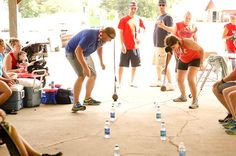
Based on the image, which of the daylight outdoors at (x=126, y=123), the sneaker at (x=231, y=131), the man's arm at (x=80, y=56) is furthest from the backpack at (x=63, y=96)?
the sneaker at (x=231, y=131)

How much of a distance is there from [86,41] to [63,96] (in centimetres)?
126

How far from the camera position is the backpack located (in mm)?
6493

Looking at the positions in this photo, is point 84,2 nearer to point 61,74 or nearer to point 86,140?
point 61,74

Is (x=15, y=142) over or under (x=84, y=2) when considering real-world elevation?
under

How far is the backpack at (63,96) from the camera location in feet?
21.3

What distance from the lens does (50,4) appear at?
23.2 m

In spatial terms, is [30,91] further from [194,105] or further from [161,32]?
[161,32]

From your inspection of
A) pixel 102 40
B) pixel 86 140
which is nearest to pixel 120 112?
pixel 102 40

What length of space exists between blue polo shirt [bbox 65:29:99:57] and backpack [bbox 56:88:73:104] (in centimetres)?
88

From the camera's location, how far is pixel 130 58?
7.90 meters

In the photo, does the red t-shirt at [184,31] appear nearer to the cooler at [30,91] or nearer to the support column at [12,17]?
the cooler at [30,91]

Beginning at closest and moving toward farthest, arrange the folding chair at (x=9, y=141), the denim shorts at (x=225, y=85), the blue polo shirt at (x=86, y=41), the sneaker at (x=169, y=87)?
the folding chair at (x=9, y=141)
the denim shorts at (x=225, y=85)
the blue polo shirt at (x=86, y=41)
the sneaker at (x=169, y=87)

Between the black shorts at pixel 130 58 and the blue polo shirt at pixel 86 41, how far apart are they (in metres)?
1.94

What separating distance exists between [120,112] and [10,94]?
163cm
